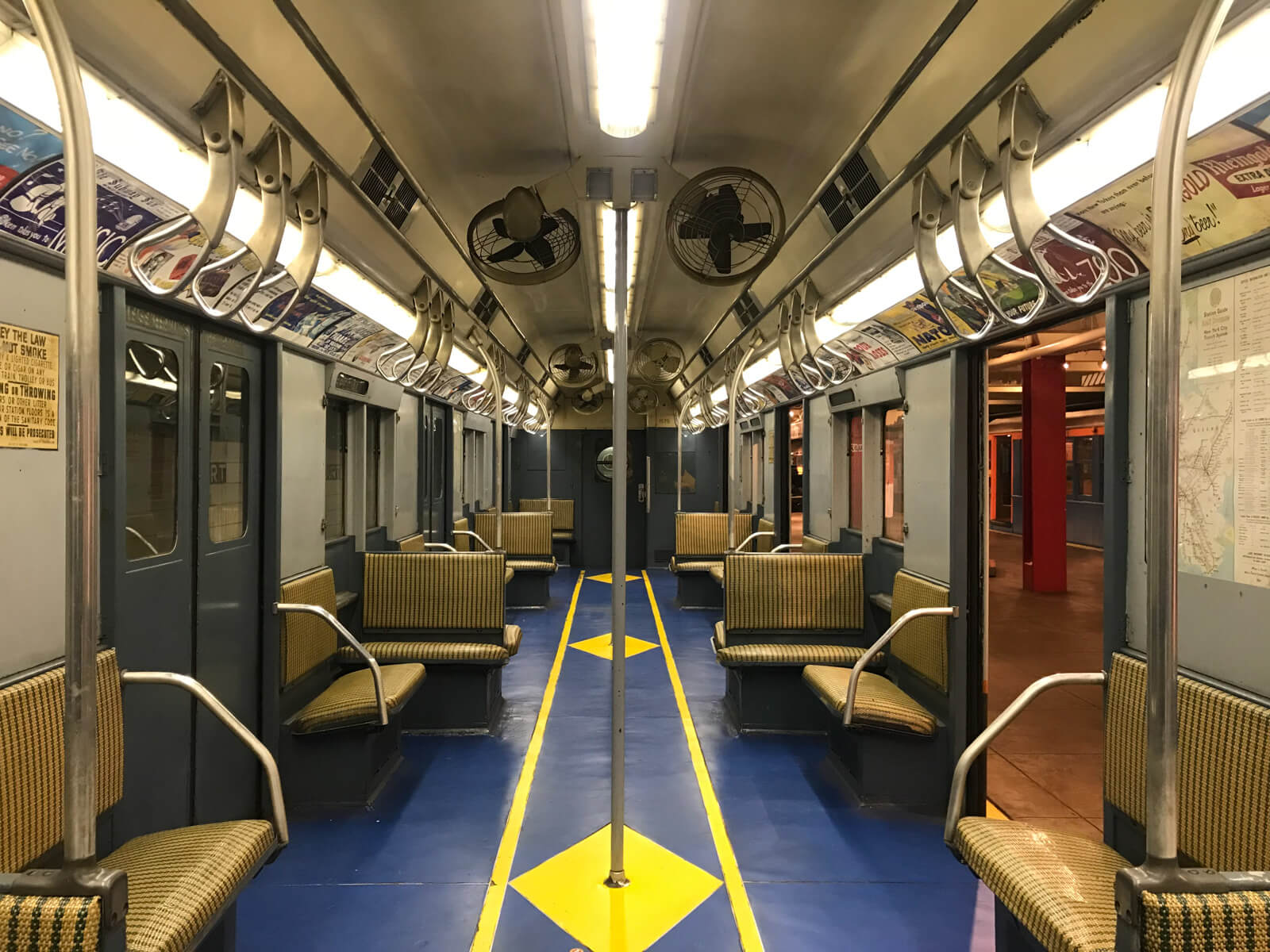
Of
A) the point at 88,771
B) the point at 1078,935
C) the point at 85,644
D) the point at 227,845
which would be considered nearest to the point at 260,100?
the point at 85,644

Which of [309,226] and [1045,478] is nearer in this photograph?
[309,226]

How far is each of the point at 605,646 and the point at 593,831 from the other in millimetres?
3929

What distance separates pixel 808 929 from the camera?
→ 2881 millimetres

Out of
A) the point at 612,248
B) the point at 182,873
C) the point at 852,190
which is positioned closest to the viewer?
the point at 182,873

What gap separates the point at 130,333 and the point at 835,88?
3.34 m

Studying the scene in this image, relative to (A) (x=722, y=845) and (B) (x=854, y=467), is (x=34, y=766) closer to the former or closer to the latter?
(A) (x=722, y=845)

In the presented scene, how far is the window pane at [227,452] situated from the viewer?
11.8 feet

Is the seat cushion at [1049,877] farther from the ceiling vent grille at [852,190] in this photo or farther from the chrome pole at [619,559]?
the ceiling vent grille at [852,190]

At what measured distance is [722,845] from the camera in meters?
3.55

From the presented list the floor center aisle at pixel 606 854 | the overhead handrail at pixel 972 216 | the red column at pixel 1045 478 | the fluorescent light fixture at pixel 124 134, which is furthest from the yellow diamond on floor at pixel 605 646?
the red column at pixel 1045 478

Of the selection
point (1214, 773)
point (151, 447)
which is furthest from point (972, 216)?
point (151, 447)

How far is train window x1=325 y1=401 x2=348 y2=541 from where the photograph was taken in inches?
215

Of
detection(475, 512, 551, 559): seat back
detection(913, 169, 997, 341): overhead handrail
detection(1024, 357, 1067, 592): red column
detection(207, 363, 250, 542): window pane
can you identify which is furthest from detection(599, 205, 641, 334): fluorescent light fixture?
detection(1024, 357, 1067, 592): red column

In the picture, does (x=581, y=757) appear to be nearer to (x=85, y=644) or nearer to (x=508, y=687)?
(x=508, y=687)
